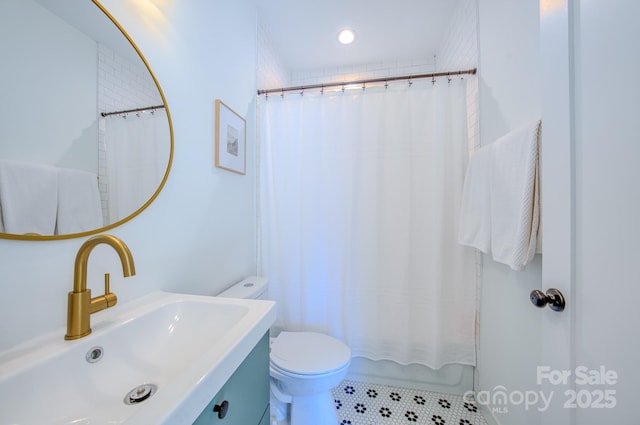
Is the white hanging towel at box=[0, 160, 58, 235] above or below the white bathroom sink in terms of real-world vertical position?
above

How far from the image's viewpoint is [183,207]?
0.93 meters

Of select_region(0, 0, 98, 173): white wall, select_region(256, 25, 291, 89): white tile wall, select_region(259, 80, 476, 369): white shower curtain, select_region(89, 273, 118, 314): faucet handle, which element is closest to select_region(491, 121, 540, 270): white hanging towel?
select_region(259, 80, 476, 369): white shower curtain

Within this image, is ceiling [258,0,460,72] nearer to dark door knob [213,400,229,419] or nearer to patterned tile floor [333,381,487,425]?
dark door knob [213,400,229,419]

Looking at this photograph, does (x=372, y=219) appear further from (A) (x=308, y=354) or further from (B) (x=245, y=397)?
(B) (x=245, y=397)

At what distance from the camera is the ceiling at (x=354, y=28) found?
1488mm

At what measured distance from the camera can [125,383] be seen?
1.74ft

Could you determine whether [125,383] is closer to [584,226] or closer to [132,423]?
[132,423]

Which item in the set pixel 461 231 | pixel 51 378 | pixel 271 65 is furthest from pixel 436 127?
pixel 51 378

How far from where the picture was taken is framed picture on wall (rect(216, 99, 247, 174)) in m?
1.13

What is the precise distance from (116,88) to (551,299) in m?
1.42

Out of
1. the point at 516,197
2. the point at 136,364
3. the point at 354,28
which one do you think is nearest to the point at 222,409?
the point at 136,364

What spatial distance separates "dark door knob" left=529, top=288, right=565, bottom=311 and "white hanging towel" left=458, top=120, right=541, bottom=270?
224 millimetres

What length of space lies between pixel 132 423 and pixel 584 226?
97cm

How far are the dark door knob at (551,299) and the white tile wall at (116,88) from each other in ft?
4.15
